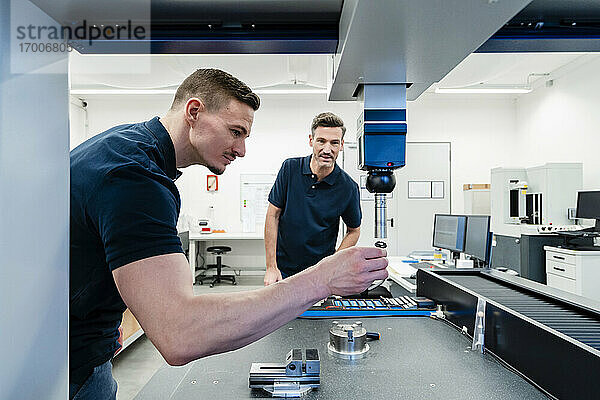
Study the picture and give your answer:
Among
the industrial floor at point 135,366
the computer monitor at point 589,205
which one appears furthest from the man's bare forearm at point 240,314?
the computer monitor at point 589,205

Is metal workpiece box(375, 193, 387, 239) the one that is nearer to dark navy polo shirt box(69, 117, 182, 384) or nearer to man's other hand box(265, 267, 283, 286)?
dark navy polo shirt box(69, 117, 182, 384)

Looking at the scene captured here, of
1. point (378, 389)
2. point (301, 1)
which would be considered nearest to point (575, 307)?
point (378, 389)

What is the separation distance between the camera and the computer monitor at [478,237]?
273cm

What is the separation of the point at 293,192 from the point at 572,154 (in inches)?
176

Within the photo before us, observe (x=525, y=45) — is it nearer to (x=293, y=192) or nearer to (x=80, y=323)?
(x=80, y=323)

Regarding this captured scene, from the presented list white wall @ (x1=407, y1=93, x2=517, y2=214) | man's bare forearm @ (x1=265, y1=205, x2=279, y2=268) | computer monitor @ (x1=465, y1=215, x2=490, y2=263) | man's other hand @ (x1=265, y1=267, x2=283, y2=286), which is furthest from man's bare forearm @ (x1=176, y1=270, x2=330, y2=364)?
white wall @ (x1=407, y1=93, x2=517, y2=214)

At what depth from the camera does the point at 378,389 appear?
96 cm

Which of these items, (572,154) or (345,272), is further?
(572,154)

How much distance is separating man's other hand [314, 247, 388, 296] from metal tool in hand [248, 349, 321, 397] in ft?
0.79

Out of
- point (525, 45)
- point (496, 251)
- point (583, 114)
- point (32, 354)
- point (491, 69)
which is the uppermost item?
point (583, 114)

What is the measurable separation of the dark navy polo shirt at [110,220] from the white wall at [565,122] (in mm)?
5258

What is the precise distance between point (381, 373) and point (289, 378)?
9.1 inches

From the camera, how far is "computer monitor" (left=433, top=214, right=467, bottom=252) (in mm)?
3020

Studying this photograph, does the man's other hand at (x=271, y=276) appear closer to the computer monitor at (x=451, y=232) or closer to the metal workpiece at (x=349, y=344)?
the metal workpiece at (x=349, y=344)
